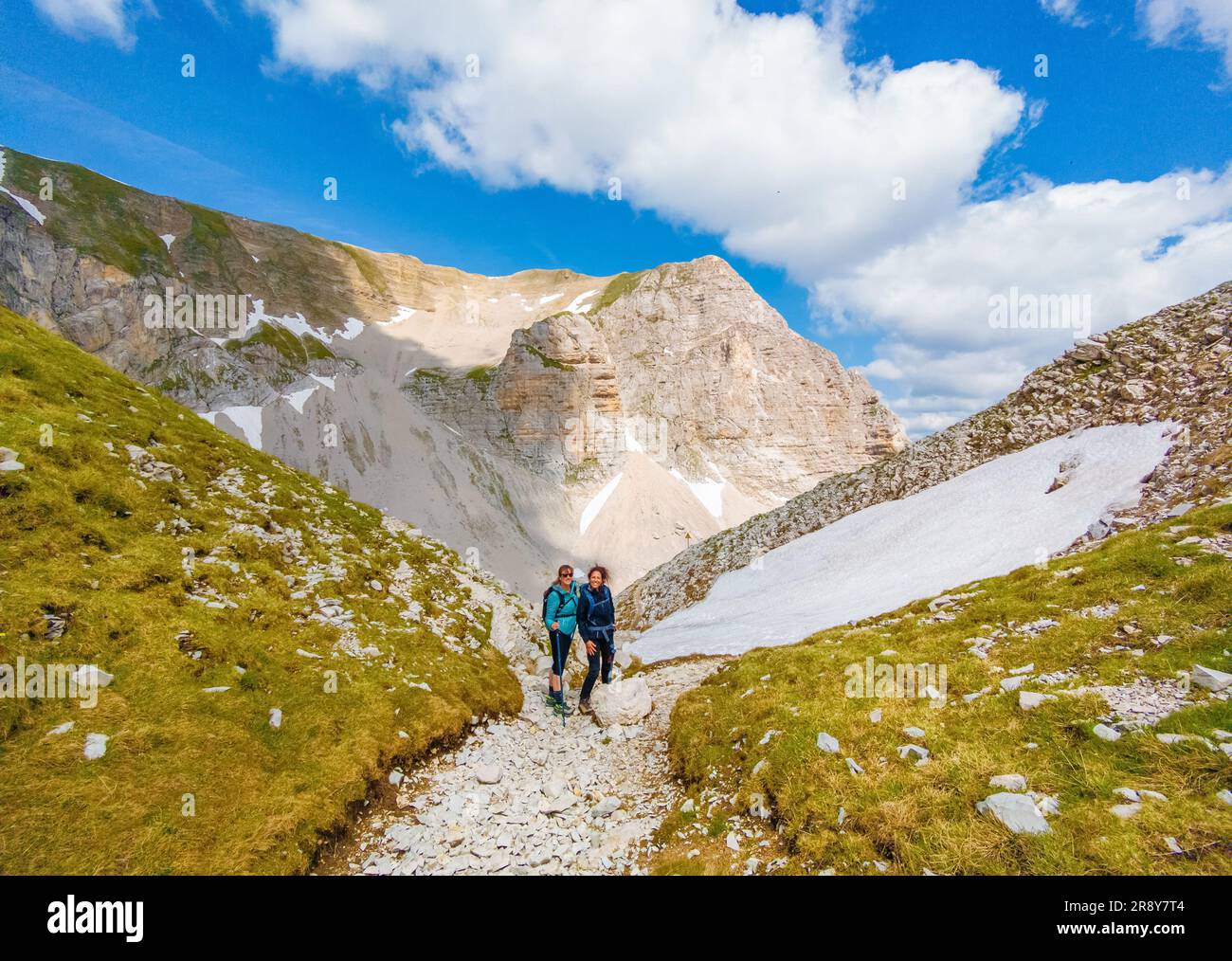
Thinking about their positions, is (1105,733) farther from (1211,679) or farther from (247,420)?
(247,420)

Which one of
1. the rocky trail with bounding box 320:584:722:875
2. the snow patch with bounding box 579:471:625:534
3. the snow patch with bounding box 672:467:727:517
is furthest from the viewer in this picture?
the snow patch with bounding box 672:467:727:517

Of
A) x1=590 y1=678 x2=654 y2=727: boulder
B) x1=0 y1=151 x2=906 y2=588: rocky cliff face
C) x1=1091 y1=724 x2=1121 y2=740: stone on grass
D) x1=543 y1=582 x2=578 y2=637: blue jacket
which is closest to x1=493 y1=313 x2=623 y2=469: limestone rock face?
x1=0 y1=151 x2=906 y2=588: rocky cliff face

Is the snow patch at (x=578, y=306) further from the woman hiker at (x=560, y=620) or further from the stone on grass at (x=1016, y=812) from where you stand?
the stone on grass at (x=1016, y=812)

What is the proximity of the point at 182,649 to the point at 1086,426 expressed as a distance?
4924cm

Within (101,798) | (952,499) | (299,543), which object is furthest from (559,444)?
(101,798)

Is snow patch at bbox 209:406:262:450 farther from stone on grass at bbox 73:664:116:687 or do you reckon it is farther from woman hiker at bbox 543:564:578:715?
stone on grass at bbox 73:664:116:687

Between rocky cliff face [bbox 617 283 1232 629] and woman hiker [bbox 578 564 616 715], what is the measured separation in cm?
2353

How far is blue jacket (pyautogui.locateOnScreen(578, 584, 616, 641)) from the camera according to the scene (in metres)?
13.3

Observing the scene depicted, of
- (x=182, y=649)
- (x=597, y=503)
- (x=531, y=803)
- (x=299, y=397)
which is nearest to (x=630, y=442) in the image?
(x=597, y=503)

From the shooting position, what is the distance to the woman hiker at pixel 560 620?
13258mm

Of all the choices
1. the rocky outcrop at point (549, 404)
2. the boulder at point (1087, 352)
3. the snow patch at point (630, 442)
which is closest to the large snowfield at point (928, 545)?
the boulder at point (1087, 352)

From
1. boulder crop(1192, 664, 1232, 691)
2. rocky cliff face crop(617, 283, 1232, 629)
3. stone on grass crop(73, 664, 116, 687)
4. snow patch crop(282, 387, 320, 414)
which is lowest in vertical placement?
boulder crop(1192, 664, 1232, 691)
